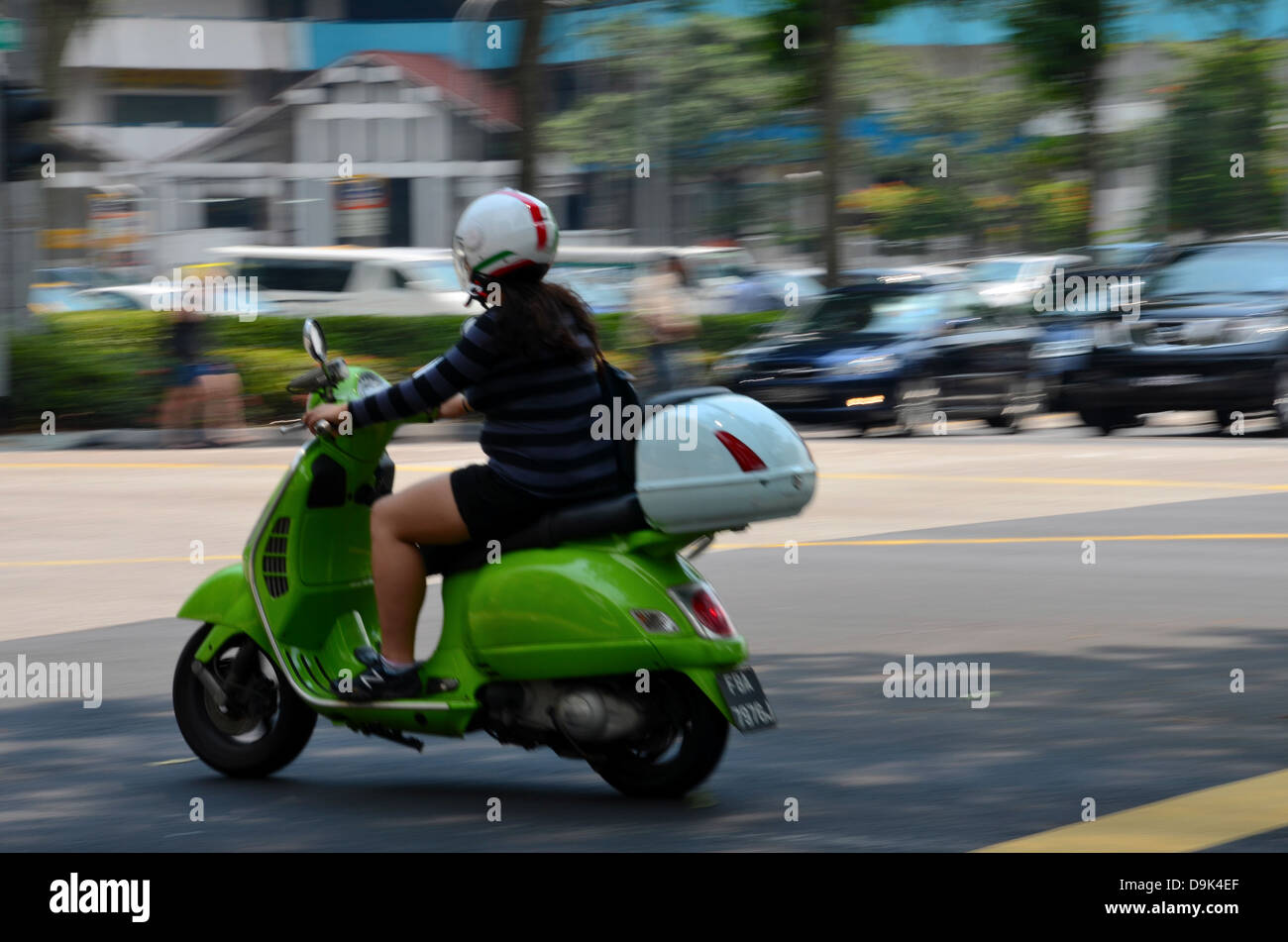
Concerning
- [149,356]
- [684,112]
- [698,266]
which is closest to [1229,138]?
[698,266]

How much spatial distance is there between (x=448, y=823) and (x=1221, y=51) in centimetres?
3732

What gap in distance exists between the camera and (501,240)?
5988mm

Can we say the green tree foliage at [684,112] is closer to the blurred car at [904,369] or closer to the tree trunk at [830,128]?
the tree trunk at [830,128]

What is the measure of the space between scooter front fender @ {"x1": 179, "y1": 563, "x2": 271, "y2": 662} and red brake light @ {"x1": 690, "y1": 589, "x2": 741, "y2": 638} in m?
1.37

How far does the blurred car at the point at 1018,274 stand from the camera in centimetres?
2384

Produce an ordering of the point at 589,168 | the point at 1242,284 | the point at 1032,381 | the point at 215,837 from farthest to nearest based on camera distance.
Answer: the point at 589,168 → the point at 1032,381 → the point at 1242,284 → the point at 215,837

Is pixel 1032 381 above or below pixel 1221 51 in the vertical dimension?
below

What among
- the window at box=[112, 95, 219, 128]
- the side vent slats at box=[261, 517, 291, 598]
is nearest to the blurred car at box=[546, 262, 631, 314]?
the side vent slats at box=[261, 517, 291, 598]

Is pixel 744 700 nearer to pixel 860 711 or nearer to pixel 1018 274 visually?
pixel 860 711

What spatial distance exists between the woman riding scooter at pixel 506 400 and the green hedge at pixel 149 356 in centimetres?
1420

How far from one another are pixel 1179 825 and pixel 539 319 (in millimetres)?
2199

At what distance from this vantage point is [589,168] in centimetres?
5244
